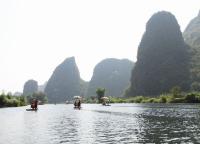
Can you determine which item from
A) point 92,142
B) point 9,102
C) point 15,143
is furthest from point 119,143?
point 9,102

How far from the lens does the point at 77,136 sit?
44.9m

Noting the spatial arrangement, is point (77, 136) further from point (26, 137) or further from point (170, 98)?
point (170, 98)

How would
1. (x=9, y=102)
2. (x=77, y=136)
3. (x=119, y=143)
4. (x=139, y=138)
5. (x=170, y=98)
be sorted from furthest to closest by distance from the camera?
(x=170, y=98), (x=9, y=102), (x=77, y=136), (x=139, y=138), (x=119, y=143)

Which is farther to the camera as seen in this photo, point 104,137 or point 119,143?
point 104,137

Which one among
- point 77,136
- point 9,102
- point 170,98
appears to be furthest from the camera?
point 170,98

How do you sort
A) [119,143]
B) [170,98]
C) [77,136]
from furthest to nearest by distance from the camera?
[170,98] → [77,136] → [119,143]

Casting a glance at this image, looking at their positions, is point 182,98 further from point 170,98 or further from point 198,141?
point 198,141

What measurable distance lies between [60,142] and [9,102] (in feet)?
439

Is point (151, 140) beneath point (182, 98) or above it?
beneath

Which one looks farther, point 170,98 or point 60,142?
point 170,98

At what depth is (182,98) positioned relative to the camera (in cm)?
17862

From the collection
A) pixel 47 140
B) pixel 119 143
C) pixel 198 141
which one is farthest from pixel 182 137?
pixel 47 140

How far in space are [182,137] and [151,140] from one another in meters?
4.25

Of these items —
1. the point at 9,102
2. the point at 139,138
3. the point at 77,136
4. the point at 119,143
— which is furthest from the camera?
the point at 9,102
